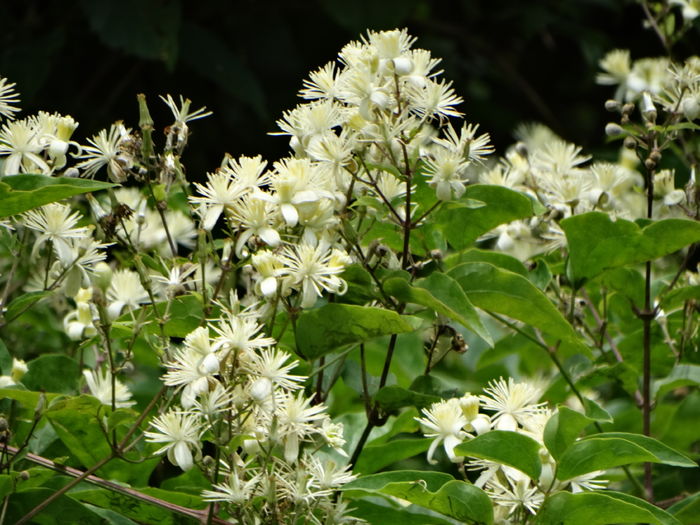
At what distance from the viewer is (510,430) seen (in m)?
0.95

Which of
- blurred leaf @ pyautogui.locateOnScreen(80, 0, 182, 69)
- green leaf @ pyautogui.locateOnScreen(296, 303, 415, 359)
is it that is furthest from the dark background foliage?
green leaf @ pyautogui.locateOnScreen(296, 303, 415, 359)

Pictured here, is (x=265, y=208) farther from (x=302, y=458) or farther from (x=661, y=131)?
(x=661, y=131)

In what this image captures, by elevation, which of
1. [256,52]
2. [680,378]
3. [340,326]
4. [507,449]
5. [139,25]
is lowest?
[507,449]

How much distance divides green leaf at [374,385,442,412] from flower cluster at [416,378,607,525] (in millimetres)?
19

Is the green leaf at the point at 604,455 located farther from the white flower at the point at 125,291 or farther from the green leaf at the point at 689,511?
the white flower at the point at 125,291

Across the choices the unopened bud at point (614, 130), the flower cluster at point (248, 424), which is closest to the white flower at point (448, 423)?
the flower cluster at point (248, 424)

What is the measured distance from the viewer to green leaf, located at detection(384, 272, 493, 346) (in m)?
0.97

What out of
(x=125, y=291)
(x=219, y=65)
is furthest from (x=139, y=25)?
(x=125, y=291)

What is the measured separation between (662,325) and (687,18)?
0.58m

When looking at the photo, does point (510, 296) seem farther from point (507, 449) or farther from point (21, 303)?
point (21, 303)

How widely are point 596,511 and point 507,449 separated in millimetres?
95

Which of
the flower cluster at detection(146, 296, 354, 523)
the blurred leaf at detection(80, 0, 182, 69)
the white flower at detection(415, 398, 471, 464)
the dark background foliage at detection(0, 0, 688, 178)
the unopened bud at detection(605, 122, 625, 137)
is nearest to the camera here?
the flower cluster at detection(146, 296, 354, 523)

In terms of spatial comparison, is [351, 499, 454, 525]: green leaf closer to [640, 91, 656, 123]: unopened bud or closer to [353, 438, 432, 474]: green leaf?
[353, 438, 432, 474]: green leaf

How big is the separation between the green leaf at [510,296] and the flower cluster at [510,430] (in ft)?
0.24
